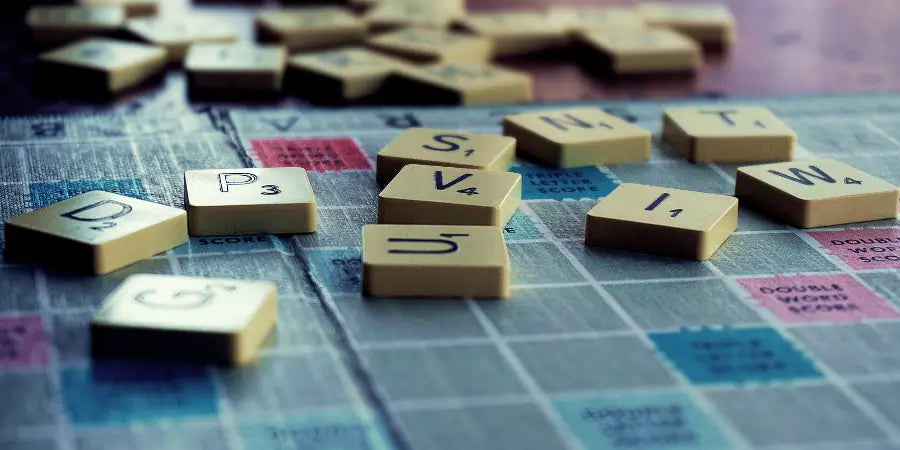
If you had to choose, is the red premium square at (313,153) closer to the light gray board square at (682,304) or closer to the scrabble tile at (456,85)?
the scrabble tile at (456,85)

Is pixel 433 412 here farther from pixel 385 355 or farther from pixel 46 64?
pixel 46 64

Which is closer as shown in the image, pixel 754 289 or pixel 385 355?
pixel 385 355

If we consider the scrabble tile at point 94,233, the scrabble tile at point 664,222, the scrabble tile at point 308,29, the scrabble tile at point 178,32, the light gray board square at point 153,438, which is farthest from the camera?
the scrabble tile at point 308,29

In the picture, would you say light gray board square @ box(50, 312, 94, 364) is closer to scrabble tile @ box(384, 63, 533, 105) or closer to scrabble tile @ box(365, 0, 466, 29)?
scrabble tile @ box(384, 63, 533, 105)

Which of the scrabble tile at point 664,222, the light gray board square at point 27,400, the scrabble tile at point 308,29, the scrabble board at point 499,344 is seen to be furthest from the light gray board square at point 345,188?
the scrabble tile at point 308,29

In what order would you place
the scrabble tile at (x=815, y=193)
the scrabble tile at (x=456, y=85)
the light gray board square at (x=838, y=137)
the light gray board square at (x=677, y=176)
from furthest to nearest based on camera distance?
the scrabble tile at (x=456, y=85) < the light gray board square at (x=838, y=137) < the light gray board square at (x=677, y=176) < the scrabble tile at (x=815, y=193)

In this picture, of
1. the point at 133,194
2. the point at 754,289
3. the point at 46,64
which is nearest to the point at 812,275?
the point at 754,289

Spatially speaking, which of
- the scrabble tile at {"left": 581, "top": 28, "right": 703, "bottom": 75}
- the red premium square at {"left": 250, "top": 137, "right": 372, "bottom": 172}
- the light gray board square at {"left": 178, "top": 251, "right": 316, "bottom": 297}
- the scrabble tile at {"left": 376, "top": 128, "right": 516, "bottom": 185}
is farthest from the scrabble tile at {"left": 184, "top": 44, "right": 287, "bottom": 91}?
the light gray board square at {"left": 178, "top": 251, "right": 316, "bottom": 297}
